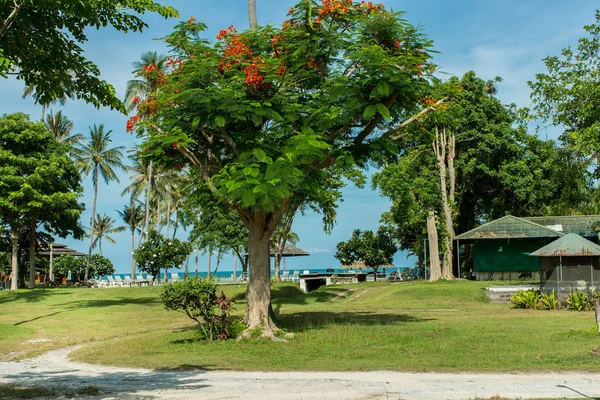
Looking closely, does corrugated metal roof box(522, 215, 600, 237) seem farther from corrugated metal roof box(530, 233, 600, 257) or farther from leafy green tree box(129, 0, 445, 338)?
leafy green tree box(129, 0, 445, 338)

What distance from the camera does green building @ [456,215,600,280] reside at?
127 feet

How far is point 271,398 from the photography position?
8852 millimetres

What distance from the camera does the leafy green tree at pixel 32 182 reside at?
3766cm

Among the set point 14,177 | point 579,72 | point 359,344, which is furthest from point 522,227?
point 14,177

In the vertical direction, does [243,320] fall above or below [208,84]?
below

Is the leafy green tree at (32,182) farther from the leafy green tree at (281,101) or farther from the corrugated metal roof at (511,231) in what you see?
the corrugated metal roof at (511,231)

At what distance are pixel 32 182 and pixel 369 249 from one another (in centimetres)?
2467

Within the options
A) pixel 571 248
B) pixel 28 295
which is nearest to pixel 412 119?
pixel 571 248

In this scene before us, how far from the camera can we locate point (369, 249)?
Result: 48750 mm

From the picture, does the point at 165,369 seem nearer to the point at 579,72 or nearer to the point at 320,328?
the point at 320,328

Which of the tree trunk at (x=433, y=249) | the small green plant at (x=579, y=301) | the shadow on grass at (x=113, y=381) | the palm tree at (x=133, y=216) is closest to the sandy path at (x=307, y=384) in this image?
the shadow on grass at (x=113, y=381)

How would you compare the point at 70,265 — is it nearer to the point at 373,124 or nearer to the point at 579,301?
the point at 579,301

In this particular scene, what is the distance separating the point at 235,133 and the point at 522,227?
26692 millimetres

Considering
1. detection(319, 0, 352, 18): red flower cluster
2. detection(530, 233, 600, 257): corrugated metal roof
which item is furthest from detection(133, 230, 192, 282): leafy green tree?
detection(319, 0, 352, 18): red flower cluster
